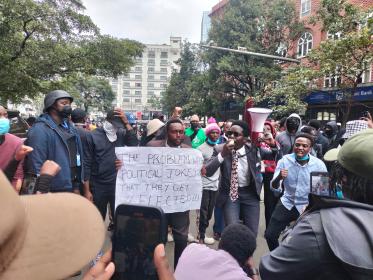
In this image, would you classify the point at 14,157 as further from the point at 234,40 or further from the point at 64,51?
the point at 234,40

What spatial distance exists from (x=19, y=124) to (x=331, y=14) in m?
13.1

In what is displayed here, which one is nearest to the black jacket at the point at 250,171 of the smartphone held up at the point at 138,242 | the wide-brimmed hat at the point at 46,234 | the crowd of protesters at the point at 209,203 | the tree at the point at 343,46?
the crowd of protesters at the point at 209,203

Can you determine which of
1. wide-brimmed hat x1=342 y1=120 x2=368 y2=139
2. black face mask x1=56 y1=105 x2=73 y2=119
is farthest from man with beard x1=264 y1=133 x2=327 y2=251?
black face mask x1=56 y1=105 x2=73 y2=119

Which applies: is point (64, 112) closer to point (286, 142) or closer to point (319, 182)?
point (319, 182)

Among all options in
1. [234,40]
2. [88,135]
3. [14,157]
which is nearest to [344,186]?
[14,157]

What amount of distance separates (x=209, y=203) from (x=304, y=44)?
26363 millimetres

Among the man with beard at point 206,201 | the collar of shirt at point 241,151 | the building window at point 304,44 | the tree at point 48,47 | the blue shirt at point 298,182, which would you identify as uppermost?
the building window at point 304,44

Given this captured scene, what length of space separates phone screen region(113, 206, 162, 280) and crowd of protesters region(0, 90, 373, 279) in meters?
0.32

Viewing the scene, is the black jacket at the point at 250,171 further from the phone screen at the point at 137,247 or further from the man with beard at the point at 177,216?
the phone screen at the point at 137,247

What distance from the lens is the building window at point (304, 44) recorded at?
29.2 m

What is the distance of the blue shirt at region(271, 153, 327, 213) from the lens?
446 cm

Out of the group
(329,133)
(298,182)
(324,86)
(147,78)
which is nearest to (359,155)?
(298,182)

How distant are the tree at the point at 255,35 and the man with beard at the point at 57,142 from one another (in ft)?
77.1

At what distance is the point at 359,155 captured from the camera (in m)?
1.54
